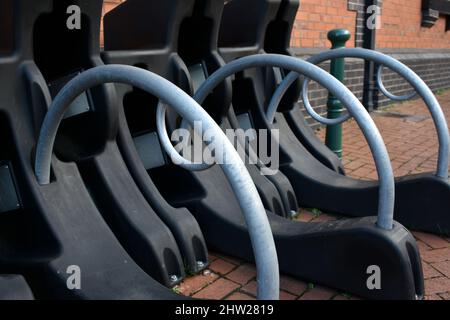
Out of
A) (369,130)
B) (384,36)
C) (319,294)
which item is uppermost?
(384,36)

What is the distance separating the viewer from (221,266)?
7.58 ft

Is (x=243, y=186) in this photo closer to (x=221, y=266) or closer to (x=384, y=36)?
(x=221, y=266)

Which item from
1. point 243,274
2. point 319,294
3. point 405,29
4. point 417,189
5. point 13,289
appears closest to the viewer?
point 13,289

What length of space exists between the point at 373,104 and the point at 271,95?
428 centimetres

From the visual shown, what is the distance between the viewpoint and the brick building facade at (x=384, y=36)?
17.8ft

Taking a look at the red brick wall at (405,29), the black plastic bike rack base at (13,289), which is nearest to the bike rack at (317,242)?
the black plastic bike rack base at (13,289)

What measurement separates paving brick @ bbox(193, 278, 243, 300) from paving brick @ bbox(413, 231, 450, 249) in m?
1.18

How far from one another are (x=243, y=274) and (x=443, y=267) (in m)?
1.01

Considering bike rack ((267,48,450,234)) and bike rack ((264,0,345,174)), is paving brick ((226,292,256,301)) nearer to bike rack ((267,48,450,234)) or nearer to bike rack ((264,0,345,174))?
bike rack ((267,48,450,234))

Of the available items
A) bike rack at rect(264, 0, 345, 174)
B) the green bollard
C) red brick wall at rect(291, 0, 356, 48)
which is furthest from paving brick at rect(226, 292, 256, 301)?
red brick wall at rect(291, 0, 356, 48)

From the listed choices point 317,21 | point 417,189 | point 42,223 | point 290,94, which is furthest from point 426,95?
point 317,21

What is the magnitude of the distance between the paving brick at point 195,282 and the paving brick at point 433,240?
124cm

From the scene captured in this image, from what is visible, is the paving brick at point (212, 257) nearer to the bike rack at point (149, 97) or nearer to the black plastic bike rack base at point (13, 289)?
the bike rack at point (149, 97)
